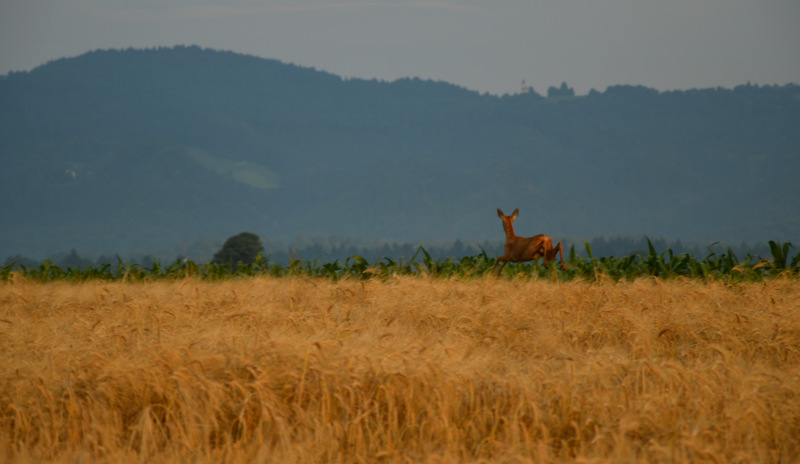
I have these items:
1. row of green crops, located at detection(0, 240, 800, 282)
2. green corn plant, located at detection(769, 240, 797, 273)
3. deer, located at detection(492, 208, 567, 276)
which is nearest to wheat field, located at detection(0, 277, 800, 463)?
deer, located at detection(492, 208, 567, 276)

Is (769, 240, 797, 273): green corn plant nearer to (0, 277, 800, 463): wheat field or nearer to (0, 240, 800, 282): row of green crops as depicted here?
(0, 240, 800, 282): row of green crops

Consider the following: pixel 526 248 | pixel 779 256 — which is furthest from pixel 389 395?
pixel 779 256

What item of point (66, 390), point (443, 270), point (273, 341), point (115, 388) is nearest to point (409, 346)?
point (273, 341)

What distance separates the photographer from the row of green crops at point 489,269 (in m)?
9.74

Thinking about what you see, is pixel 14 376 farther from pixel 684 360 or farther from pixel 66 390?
pixel 684 360

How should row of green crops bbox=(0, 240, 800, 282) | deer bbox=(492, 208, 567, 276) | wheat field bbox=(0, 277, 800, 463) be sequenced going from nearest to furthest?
wheat field bbox=(0, 277, 800, 463), deer bbox=(492, 208, 567, 276), row of green crops bbox=(0, 240, 800, 282)

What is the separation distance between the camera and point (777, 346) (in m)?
5.48

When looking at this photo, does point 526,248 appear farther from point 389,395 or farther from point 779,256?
point 389,395

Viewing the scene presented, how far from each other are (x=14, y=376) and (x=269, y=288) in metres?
4.27

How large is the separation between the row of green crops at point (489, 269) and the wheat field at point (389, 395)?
3.79 meters

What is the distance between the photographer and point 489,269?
10.6 meters

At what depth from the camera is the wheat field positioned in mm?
3488

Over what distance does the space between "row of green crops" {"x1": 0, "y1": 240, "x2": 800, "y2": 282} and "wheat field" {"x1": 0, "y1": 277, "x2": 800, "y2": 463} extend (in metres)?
3.79

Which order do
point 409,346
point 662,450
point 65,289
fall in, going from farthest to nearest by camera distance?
point 65,289 → point 409,346 → point 662,450
